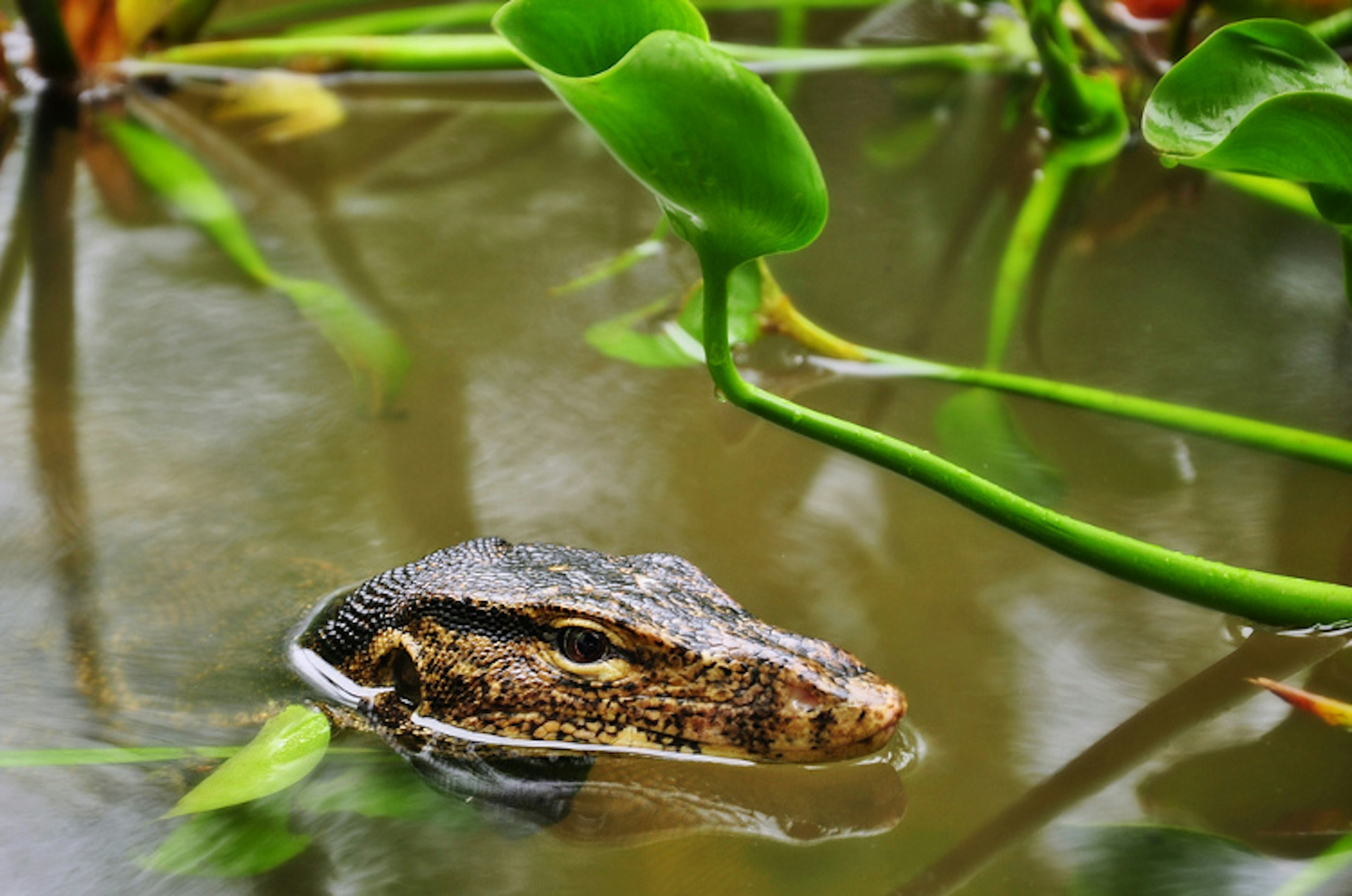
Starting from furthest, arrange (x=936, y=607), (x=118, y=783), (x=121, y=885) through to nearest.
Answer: (x=936, y=607)
(x=118, y=783)
(x=121, y=885)

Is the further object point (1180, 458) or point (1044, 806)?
point (1180, 458)

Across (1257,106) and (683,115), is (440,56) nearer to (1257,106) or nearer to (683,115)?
(683,115)

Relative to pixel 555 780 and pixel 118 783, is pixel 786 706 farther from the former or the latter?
pixel 118 783

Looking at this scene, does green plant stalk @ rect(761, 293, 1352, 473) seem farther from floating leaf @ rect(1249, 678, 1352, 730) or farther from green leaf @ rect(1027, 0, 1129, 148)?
green leaf @ rect(1027, 0, 1129, 148)

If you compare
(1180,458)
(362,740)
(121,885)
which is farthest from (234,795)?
(1180,458)

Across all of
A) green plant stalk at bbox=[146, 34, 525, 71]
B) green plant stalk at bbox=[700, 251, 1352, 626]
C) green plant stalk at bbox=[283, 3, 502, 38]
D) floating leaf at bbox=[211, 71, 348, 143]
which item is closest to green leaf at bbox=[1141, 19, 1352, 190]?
green plant stalk at bbox=[700, 251, 1352, 626]

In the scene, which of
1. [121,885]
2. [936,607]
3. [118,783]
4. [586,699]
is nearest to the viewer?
[121,885]

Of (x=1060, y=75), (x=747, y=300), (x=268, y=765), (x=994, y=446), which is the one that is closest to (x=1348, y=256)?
(x=994, y=446)
